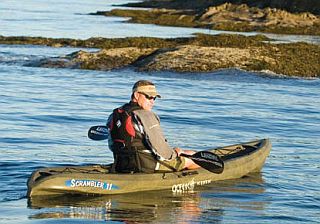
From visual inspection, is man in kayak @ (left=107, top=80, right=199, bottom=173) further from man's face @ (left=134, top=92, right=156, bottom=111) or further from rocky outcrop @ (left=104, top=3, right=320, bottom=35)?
rocky outcrop @ (left=104, top=3, right=320, bottom=35)

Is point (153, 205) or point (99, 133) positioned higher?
point (99, 133)

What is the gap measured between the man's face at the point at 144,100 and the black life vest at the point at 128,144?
62 millimetres

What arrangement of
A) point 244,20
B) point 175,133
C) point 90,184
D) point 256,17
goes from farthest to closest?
point 244,20 < point 256,17 < point 175,133 < point 90,184

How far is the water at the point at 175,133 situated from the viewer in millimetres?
12289

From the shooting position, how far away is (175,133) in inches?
771

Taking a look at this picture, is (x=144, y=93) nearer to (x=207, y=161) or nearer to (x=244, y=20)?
(x=207, y=161)

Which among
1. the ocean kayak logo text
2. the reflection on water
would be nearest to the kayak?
the ocean kayak logo text

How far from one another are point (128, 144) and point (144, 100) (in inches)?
27.5

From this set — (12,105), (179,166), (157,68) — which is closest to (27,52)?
(157,68)

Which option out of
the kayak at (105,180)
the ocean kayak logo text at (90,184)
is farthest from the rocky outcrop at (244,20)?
the ocean kayak logo text at (90,184)

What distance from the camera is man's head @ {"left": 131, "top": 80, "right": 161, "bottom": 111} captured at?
12.3 meters

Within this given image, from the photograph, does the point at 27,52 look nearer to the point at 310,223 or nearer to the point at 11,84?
the point at 11,84

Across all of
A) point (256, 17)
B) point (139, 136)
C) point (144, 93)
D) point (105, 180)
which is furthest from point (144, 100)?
point (256, 17)

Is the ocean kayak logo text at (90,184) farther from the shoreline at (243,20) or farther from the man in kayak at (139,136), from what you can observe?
the shoreline at (243,20)
